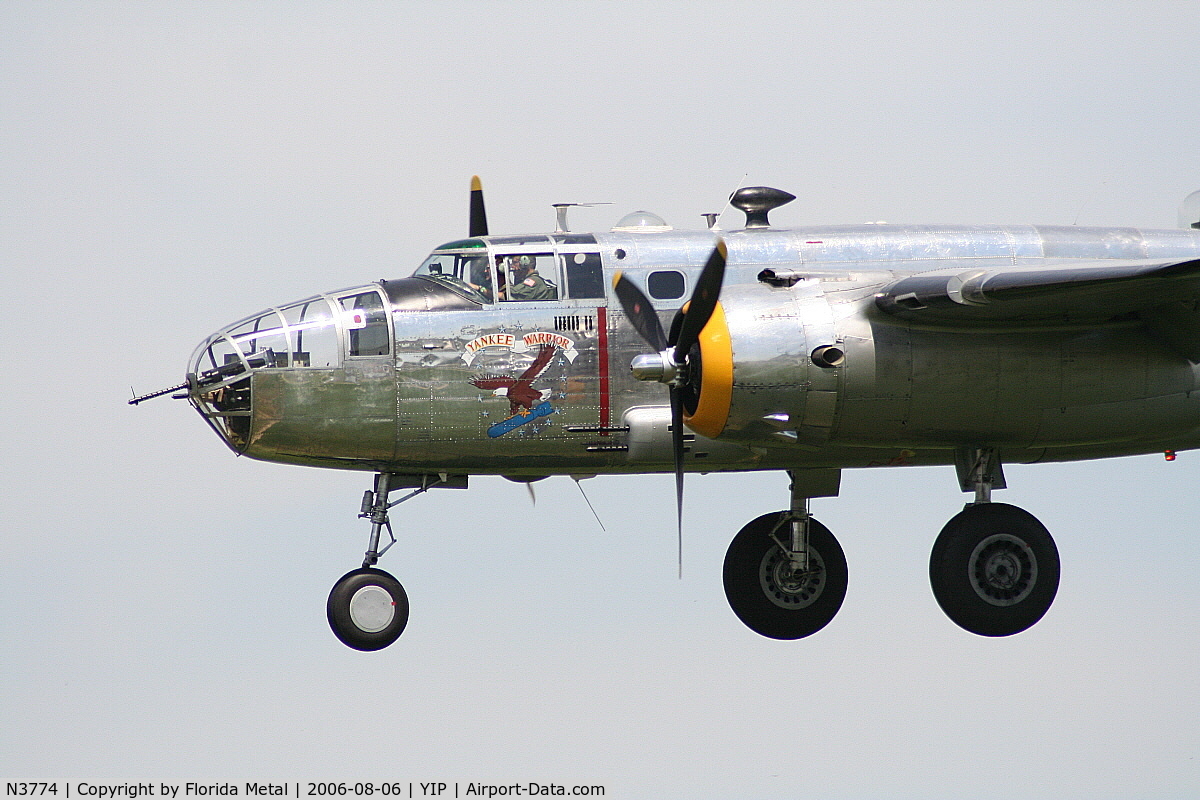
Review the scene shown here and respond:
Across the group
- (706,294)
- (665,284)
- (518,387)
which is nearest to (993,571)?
(706,294)

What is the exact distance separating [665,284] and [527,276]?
4.79 ft

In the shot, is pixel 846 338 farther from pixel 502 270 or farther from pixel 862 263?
pixel 502 270

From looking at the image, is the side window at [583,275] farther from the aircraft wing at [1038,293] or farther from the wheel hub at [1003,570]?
Result: the wheel hub at [1003,570]

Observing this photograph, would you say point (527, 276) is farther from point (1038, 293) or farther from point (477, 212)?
point (1038, 293)

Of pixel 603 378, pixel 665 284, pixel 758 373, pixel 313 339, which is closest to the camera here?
pixel 758 373

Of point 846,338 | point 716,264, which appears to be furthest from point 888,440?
point 716,264

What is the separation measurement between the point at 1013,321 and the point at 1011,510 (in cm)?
210

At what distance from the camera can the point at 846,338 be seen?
63.5 feet

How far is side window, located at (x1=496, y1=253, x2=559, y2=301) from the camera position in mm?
21719

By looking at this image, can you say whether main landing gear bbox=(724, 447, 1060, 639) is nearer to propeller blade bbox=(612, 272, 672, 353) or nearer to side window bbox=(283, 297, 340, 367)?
propeller blade bbox=(612, 272, 672, 353)

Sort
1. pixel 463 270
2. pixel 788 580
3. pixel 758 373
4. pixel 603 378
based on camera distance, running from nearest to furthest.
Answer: pixel 758 373
pixel 603 378
pixel 463 270
pixel 788 580

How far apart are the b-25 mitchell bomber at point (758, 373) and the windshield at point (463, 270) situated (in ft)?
0.08

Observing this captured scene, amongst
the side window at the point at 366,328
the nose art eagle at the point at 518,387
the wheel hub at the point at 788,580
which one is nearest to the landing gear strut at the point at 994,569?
the wheel hub at the point at 788,580

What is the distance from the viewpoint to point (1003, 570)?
20578 mm
